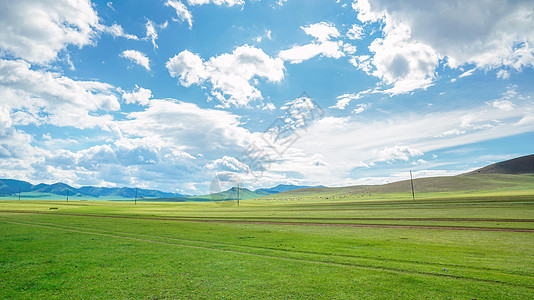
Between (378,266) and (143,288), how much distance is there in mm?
11245

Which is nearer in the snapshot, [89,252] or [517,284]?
[517,284]

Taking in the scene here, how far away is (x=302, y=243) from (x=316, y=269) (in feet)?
27.0

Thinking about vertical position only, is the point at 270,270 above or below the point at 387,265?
above

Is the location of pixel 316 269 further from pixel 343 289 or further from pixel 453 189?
pixel 453 189

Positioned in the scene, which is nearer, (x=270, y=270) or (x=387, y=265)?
(x=270, y=270)

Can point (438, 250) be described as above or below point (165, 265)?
below

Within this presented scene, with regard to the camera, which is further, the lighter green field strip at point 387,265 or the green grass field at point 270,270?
the lighter green field strip at point 387,265

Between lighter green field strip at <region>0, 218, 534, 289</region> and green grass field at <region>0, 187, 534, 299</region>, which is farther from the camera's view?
lighter green field strip at <region>0, 218, 534, 289</region>

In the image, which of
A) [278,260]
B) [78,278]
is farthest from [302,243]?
[78,278]

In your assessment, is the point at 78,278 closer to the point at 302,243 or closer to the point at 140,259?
the point at 140,259

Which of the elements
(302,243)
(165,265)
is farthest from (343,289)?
(302,243)

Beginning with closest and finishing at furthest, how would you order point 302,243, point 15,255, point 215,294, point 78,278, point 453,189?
point 215,294, point 78,278, point 15,255, point 302,243, point 453,189

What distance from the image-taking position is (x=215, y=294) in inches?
396

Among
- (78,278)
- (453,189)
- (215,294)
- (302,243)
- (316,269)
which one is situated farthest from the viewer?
(453,189)
